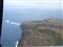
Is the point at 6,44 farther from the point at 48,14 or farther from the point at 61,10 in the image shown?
the point at 61,10

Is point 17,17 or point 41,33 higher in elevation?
point 17,17

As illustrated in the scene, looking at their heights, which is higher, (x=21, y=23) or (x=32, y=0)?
(x=32, y=0)

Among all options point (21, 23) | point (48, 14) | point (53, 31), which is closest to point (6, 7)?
point (21, 23)
